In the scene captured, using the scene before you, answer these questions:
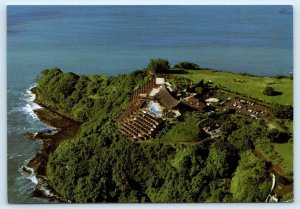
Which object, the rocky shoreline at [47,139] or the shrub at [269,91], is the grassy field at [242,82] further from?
the rocky shoreline at [47,139]

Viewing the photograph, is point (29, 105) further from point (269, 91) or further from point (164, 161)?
point (269, 91)

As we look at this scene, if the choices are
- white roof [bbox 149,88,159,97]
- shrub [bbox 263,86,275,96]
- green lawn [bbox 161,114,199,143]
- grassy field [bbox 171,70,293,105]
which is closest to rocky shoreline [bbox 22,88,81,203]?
white roof [bbox 149,88,159,97]

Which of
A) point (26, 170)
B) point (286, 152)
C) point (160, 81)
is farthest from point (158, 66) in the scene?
point (26, 170)

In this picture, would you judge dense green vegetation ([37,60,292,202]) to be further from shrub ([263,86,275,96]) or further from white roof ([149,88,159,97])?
shrub ([263,86,275,96])

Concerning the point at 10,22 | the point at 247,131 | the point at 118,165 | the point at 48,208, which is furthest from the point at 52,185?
the point at 247,131

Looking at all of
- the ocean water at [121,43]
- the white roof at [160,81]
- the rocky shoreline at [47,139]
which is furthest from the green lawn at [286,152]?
the rocky shoreline at [47,139]

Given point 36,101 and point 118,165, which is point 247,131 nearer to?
point 118,165
